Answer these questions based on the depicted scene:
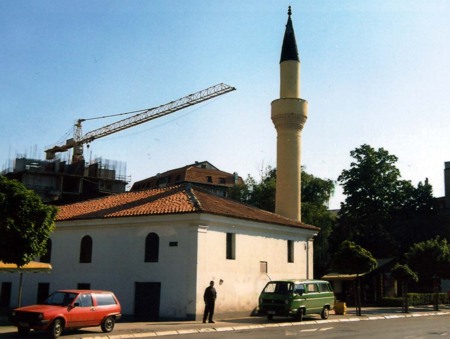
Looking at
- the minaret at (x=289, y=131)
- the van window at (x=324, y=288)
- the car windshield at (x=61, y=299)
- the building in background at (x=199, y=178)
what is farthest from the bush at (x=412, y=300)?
the building in background at (x=199, y=178)

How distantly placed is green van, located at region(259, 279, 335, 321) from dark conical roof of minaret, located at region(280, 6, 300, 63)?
19855 mm

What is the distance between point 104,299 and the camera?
18.6 meters

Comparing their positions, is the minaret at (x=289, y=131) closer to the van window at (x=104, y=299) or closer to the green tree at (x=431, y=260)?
the green tree at (x=431, y=260)

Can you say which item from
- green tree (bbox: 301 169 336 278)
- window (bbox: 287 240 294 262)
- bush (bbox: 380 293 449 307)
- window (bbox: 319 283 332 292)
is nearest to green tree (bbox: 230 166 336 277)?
green tree (bbox: 301 169 336 278)

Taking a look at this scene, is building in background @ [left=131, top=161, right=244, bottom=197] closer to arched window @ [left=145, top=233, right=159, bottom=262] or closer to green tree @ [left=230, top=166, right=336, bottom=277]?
green tree @ [left=230, top=166, right=336, bottom=277]

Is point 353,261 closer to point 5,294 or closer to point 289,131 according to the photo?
point 289,131

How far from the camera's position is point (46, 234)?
2023 cm

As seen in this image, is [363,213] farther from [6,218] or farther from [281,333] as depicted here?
[6,218]

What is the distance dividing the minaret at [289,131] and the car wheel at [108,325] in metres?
20.2

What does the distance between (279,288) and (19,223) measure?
455 inches

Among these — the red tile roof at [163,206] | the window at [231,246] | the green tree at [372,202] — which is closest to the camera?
the red tile roof at [163,206]

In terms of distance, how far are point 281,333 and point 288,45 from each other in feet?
87.0

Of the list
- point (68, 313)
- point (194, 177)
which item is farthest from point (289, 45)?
point (194, 177)

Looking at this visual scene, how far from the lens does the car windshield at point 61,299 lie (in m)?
17.3
